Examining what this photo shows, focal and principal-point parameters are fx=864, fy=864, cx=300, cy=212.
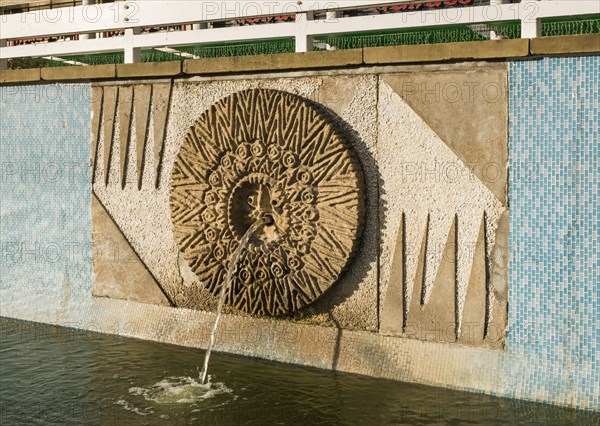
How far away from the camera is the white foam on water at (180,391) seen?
7918mm

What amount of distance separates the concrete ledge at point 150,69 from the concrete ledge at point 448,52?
247 cm

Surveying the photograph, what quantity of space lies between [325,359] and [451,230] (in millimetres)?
1901

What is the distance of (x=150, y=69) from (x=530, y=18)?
14.6 feet

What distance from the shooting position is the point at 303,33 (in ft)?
30.5

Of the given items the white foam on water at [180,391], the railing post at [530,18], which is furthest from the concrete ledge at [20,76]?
the railing post at [530,18]

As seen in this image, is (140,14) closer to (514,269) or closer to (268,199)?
(268,199)

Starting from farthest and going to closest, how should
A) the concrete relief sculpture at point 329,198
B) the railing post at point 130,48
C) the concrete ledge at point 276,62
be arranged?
the railing post at point 130,48, the concrete ledge at point 276,62, the concrete relief sculpture at point 329,198

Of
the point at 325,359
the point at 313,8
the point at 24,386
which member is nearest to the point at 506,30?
the point at 313,8

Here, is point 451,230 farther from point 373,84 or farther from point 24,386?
point 24,386

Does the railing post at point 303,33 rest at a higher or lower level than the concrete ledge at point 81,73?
higher

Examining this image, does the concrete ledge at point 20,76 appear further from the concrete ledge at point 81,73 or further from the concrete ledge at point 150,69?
the concrete ledge at point 150,69

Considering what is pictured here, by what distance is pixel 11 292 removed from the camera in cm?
1159

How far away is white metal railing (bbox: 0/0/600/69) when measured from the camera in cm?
811

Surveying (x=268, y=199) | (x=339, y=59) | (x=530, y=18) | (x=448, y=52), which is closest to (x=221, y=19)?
(x=339, y=59)
